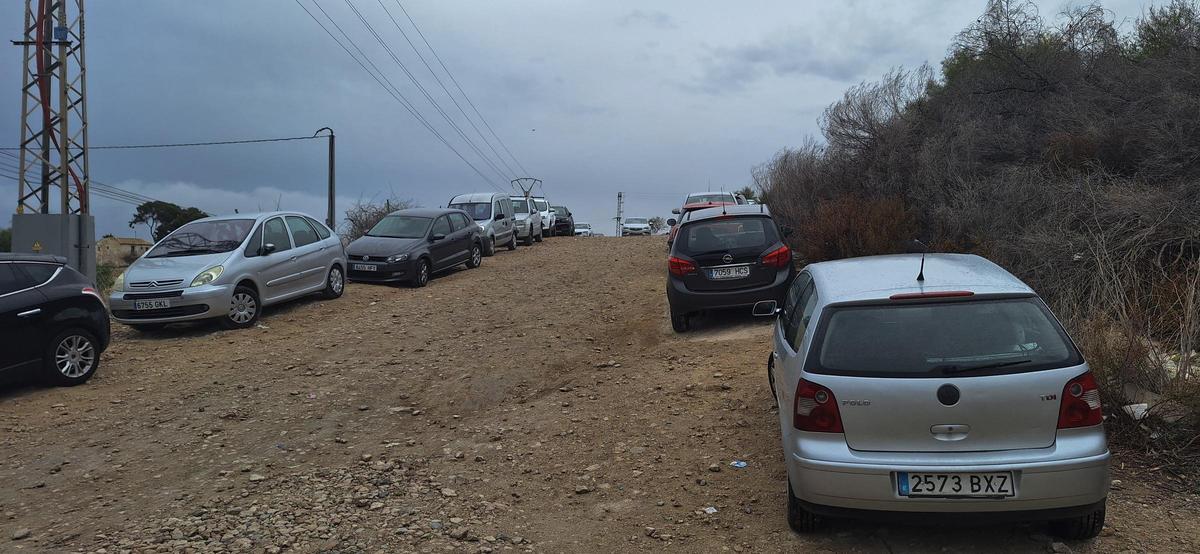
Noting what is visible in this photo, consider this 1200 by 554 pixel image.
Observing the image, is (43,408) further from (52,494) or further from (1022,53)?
(1022,53)

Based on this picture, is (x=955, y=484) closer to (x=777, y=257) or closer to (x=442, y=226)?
(x=777, y=257)

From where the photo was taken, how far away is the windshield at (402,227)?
55.5 ft

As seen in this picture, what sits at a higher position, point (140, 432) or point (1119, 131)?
point (1119, 131)

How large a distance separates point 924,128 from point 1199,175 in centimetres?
692

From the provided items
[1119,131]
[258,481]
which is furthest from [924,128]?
[258,481]

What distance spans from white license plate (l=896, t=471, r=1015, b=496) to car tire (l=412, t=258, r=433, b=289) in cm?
1295

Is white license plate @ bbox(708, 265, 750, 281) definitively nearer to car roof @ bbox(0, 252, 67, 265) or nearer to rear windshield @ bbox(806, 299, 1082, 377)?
rear windshield @ bbox(806, 299, 1082, 377)

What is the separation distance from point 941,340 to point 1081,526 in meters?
1.25

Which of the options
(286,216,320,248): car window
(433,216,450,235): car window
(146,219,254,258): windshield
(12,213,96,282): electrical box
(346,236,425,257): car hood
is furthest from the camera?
(433,216,450,235): car window

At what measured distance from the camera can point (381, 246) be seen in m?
16.2

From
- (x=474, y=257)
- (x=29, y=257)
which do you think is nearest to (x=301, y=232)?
(x=29, y=257)

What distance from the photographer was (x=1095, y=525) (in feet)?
13.8

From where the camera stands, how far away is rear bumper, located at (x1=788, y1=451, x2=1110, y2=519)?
386cm

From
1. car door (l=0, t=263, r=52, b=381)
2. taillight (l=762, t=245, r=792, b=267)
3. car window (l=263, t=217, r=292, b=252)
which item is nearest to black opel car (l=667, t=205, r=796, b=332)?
taillight (l=762, t=245, r=792, b=267)
